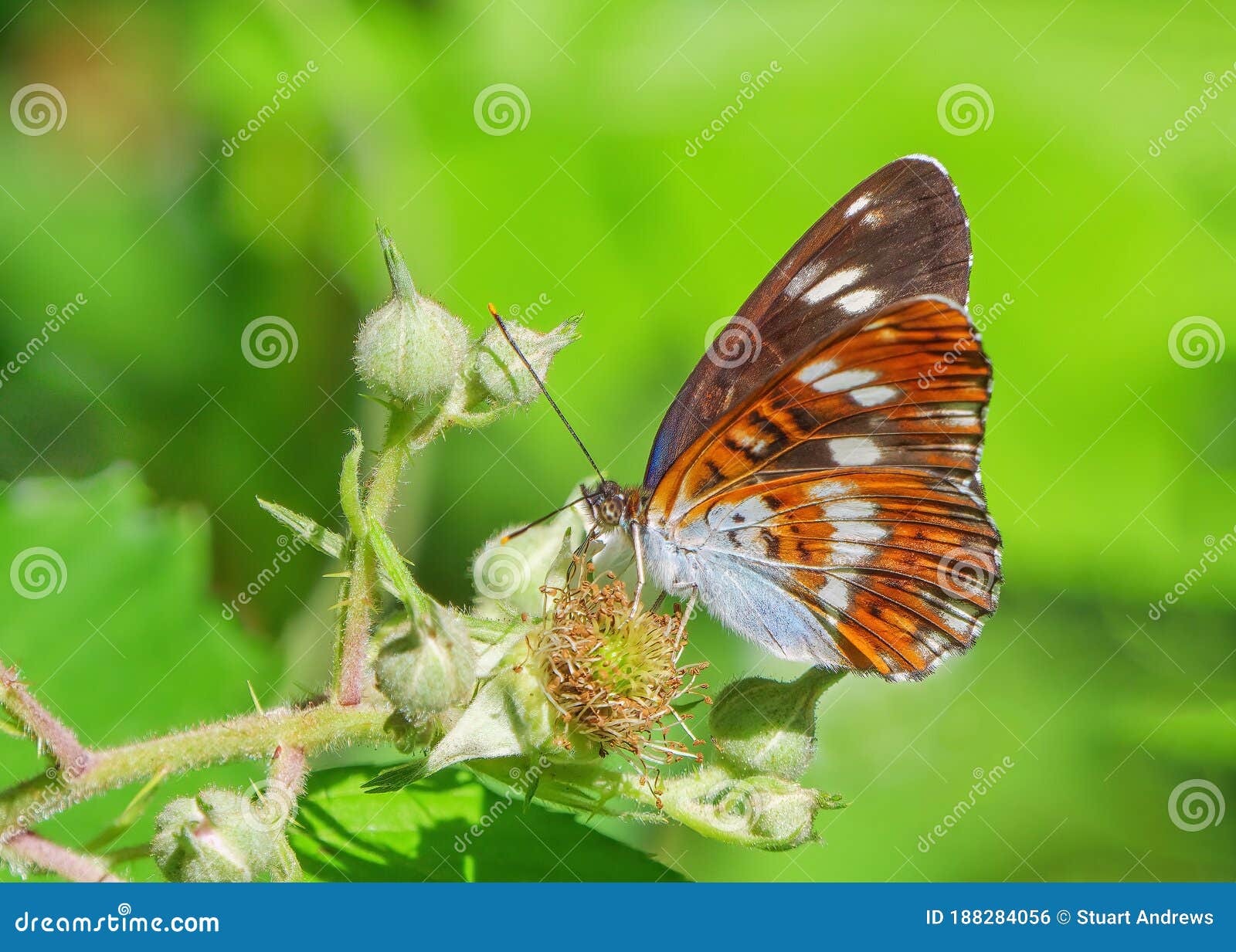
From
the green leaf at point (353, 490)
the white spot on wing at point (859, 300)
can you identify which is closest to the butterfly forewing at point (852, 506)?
the white spot on wing at point (859, 300)

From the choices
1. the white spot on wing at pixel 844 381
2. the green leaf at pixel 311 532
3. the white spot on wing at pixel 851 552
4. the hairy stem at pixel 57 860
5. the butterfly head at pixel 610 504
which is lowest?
the hairy stem at pixel 57 860

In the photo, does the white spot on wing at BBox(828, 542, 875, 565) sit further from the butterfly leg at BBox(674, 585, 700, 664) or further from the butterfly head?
the butterfly head

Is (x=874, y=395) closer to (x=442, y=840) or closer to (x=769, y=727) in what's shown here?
(x=769, y=727)

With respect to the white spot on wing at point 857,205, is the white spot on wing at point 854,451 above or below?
below

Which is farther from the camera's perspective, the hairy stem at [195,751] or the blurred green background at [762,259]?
the blurred green background at [762,259]

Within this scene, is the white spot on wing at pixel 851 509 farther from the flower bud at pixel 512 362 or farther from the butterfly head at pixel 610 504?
the flower bud at pixel 512 362

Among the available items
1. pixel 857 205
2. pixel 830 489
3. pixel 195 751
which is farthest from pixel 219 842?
pixel 857 205
